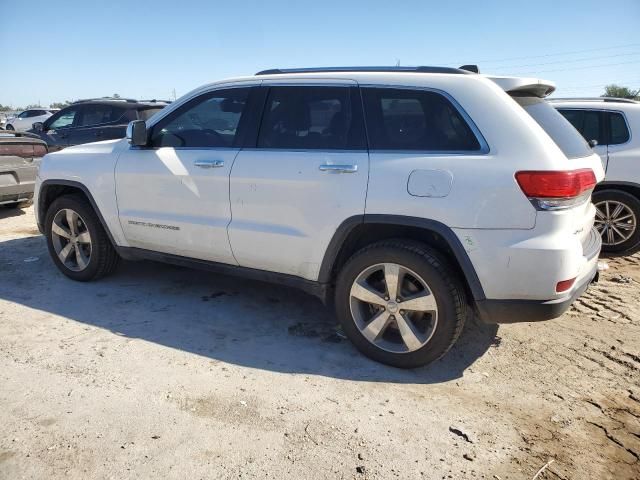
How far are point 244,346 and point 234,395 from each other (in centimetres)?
64

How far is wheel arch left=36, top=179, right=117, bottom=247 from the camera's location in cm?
452

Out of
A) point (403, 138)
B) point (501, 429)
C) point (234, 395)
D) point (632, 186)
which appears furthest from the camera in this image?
point (632, 186)

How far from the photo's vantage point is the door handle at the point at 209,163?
376cm

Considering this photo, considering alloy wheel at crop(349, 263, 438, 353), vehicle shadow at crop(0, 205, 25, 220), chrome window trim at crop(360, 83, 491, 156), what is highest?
chrome window trim at crop(360, 83, 491, 156)

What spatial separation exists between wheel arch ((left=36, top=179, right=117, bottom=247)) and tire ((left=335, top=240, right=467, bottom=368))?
234 centimetres

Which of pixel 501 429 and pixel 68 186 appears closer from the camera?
pixel 501 429

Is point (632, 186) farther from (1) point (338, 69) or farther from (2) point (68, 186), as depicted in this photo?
(2) point (68, 186)

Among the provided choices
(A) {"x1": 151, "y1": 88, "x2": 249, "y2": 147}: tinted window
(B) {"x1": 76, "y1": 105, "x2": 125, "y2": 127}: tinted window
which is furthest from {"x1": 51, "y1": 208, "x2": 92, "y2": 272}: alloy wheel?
(B) {"x1": 76, "y1": 105, "x2": 125, "y2": 127}: tinted window

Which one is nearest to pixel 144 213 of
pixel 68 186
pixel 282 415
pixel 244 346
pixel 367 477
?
pixel 68 186

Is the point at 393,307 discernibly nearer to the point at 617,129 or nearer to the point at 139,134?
the point at 139,134

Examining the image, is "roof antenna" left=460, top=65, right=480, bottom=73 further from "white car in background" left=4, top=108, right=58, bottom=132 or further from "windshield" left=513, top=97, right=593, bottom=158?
"white car in background" left=4, top=108, right=58, bottom=132

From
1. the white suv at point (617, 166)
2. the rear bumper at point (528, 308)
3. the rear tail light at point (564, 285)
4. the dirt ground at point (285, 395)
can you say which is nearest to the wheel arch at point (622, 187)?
the white suv at point (617, 166)

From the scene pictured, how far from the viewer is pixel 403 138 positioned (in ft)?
10.6

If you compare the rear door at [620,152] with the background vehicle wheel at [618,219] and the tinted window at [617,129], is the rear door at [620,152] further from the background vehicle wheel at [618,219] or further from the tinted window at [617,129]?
the background vehicle wheel at [618,219]
